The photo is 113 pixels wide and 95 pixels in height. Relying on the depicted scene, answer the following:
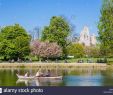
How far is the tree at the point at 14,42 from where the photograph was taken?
78000mm

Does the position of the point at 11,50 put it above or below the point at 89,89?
above

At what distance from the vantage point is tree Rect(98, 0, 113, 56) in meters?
63.0

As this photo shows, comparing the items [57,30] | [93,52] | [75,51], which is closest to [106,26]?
[57,30]

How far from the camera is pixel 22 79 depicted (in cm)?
4109

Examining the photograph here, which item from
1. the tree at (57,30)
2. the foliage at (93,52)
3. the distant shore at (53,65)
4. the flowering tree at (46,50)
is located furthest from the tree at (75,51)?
the distant shore at (53,65)

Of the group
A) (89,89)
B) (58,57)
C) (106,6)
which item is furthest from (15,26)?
(89,89)

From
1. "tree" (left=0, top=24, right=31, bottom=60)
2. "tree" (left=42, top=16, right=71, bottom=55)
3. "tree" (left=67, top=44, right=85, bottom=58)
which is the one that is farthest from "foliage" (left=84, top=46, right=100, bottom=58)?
"tree" (left=0, top=24, right=31, bottom=60)

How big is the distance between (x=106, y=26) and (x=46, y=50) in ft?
67.3

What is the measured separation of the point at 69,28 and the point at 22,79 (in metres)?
42.4

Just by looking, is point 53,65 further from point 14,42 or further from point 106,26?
point 14,42

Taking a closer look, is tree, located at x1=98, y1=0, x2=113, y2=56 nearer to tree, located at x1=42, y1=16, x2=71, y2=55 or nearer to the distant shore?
the distant shore

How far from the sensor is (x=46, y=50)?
267ft

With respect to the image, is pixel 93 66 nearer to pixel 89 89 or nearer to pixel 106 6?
pixel 106 6

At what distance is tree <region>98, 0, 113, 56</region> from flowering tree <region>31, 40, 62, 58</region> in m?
17.9
